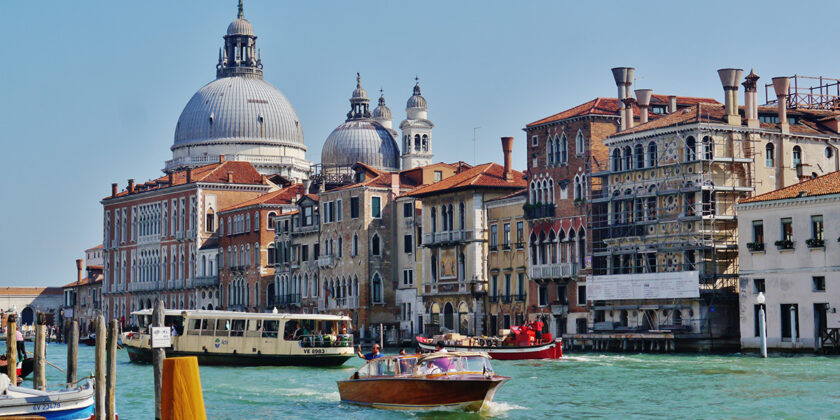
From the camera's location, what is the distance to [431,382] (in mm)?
28750

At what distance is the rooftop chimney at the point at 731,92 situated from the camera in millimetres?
50156

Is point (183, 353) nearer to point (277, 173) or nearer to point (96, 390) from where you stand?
point (96, 390)

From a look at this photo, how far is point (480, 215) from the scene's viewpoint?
Result: 60.3 metres

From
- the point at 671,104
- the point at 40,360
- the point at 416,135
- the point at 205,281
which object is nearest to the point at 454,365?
the point at 40,360

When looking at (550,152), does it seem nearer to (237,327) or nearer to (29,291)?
(237,327)

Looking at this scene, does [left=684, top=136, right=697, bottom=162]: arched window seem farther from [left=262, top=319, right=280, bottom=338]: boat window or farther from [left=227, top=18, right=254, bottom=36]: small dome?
[left=227, top=18, right=254, bottom=36]: small dome

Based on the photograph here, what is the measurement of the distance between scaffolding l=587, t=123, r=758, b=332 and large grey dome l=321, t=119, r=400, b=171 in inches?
1650

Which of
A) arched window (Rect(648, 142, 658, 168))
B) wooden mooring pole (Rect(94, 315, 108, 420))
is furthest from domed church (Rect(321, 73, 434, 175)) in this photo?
wooden mooring pole (Rect(94, 315, 108, 420))

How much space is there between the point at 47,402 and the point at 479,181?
38.5 m

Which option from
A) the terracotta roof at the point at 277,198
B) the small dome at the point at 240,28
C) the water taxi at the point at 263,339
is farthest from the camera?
the small dome at the point at 240,28

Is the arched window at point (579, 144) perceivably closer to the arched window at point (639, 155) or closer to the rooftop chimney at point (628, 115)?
the rooftop chimney at point (628, 115)

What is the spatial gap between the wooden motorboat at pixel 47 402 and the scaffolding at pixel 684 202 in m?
29.4

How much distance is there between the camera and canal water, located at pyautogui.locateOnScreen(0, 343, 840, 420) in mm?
29094

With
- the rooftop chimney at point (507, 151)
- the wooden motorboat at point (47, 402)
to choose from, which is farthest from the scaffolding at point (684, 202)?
the wooden motorboat at point (47, 402)
